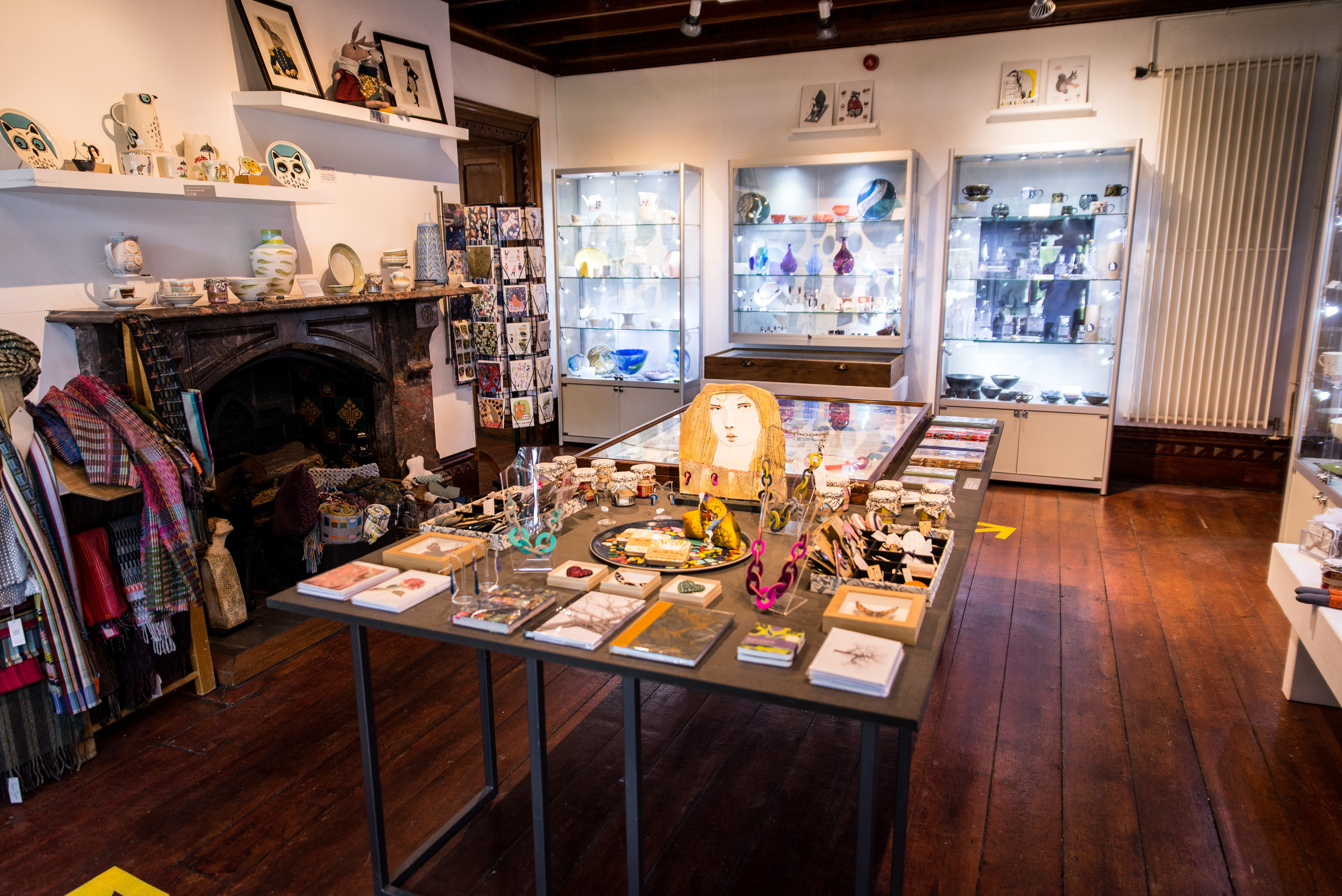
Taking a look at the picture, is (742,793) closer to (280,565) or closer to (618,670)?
(618,670)

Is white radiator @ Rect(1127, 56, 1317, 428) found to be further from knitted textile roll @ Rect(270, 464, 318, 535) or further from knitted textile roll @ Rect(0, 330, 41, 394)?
knitted textile roll @ Rect(0, 330, 41, 394)

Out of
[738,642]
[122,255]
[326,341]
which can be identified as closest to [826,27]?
[326,341]

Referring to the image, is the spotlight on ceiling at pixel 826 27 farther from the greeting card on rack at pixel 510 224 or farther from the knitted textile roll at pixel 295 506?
the knitted textile roll at pixel 295 506

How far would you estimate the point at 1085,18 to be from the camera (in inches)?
211

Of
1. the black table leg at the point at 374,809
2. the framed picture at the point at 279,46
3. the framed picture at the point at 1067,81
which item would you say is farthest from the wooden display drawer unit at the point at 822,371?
the black table leg at the point at 374,809

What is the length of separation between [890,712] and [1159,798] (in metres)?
1.55

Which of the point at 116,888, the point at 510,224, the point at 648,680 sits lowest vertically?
the point at 116,888

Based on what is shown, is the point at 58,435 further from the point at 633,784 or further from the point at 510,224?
the point at 510,224

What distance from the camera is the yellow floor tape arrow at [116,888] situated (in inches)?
84.2

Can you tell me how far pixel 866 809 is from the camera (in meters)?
1.64

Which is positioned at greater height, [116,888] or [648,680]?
[648,680]

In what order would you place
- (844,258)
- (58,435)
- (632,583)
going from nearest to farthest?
(632,583), (58,435), (844,258)

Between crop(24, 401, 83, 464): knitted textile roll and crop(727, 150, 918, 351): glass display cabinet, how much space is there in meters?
4.32

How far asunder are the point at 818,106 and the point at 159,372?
473 cm
